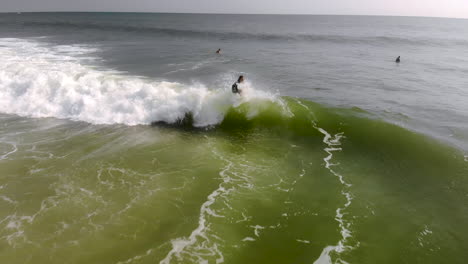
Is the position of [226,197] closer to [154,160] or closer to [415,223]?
[154,160]

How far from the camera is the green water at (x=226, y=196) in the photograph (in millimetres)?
6770

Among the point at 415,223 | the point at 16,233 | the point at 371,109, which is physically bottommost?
the point at 16,233

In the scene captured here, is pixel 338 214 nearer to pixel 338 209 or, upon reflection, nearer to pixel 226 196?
pixel 338 209

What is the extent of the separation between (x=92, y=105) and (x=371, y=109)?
15709mm

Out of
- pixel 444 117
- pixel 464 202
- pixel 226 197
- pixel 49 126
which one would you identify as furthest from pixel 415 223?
pixel 49 126

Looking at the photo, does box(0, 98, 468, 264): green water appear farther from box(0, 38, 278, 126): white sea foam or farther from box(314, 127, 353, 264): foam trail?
box(0, 38, 278, 126): white sea foam

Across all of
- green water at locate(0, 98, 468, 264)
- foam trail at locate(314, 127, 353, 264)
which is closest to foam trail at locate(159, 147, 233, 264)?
green water at locate(0, 98, 468, 264)

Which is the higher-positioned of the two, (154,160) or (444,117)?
(444,117)

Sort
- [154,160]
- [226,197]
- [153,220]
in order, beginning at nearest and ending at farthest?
1. [153,220]
2. [226,197]
3. [154,160]

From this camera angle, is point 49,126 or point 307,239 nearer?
point 307,239

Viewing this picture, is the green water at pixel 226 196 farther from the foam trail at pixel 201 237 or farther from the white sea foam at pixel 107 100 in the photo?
the white sea foam at pixel 107 100

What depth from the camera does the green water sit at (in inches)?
267

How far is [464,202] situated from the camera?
8.93 m

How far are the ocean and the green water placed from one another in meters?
0.04
